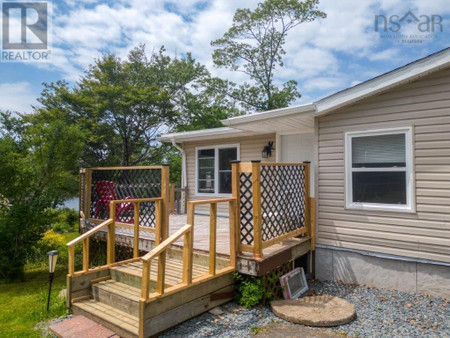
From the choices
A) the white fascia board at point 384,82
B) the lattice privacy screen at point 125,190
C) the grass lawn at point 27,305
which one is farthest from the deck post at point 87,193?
the white fascia board at point 384,82

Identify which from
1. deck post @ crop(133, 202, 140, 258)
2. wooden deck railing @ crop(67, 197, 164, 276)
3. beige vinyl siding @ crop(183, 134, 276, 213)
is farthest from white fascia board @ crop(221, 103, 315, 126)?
deck post @ crop(133, 202, 140, 258)

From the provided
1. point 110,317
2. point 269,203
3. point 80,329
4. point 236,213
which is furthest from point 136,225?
point 269,203

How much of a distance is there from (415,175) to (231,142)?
458 centimetres

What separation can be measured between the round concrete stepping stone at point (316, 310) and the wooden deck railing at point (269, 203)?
68cm

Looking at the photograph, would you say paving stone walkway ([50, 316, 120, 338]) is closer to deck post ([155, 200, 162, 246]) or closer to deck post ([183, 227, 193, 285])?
deck post ([183, 227, 193, 285])

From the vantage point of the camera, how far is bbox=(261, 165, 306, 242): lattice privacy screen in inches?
150

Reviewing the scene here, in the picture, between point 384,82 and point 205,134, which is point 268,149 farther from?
point 384,82

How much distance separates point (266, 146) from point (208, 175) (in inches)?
82.5

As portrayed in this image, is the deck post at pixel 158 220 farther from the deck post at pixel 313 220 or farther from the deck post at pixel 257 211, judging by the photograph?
the deck post at pixel 313 220

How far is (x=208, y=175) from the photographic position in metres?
8.24

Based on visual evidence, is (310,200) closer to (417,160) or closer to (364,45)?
(417,160)

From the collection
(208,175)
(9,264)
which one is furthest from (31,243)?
(208,175)

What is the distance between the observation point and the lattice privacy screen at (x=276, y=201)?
3660 millimetres

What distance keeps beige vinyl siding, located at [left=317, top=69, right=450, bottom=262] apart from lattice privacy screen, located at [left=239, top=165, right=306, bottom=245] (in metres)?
0.51
